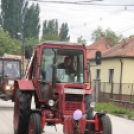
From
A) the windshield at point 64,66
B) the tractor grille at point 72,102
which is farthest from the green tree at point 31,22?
the tractor grille at point 72,102

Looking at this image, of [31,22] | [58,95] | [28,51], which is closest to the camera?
[58,95]

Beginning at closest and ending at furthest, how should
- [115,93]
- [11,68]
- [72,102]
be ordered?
[72,102]
[11,68]
[115,93]

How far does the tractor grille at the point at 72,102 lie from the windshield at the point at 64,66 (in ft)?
2.18

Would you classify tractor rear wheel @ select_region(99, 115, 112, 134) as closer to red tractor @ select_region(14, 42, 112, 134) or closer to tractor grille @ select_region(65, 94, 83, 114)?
red tractor @ select_region(14, 42, 112, 134)

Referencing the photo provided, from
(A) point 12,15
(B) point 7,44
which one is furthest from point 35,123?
(A) point 12,15

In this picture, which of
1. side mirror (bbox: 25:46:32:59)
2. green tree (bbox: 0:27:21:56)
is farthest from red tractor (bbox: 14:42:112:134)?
green tree (bbox: 0:27:21:56)

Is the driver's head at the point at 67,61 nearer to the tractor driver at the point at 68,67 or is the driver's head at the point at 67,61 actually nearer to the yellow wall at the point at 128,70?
the tractor driver at the point at 68,67

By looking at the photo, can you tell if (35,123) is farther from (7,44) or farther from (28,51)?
(7,44)

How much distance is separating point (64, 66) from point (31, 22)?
76.8m

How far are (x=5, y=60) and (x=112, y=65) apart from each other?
13.7 m

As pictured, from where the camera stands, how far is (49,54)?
35.1 ft

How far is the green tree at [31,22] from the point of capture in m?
84.3

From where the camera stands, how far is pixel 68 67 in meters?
10.7

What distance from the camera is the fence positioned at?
27.5 meters
